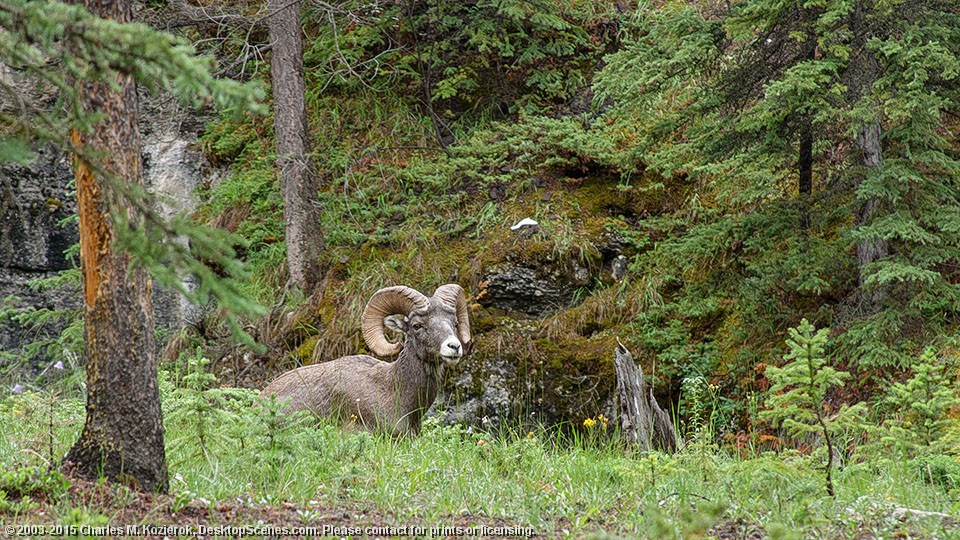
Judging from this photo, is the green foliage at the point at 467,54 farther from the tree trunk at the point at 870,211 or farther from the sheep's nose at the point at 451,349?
the sheep's nose at the point at 451,349

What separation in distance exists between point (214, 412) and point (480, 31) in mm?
8679

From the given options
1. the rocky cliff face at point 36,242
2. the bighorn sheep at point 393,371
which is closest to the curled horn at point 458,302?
the bighorn sheep at point 393,371

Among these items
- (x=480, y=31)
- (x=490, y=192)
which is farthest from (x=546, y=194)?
(x=480, y=31)

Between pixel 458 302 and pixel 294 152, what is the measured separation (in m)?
4.40

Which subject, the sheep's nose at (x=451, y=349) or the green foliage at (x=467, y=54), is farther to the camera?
the green foliage at (x=467, y=54)

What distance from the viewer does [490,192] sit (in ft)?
40.5

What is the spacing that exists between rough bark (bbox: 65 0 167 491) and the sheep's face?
12.0 ft

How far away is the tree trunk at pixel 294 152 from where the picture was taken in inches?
467

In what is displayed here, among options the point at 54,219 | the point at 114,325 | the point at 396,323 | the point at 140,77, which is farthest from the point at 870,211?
the point at 54,219

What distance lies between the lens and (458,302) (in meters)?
8.58

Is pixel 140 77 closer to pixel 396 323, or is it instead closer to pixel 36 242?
pixel 396 323

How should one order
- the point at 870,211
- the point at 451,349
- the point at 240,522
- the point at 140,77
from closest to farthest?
the point at 140,77, the point at 240,522, the point at 451,349, the point at 870,211

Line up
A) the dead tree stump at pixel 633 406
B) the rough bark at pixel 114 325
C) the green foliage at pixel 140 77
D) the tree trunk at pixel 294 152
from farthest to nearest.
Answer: the tree trunk at pixel 294 152 → the dead tree stump at pixel 633 406 → the rough bark at pixel 114 325 → the green foliage at pixel 140 77

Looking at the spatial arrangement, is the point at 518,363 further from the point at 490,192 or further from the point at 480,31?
the point at 480,31
